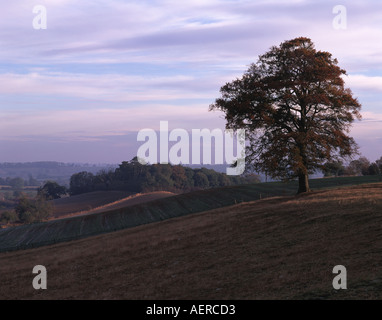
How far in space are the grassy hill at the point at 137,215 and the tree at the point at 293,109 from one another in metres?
13.8

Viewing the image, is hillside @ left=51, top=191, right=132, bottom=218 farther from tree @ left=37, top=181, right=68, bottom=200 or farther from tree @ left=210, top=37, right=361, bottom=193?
tree @ left=210, top=37, right=361, bottom=193

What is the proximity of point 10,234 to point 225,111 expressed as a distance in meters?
38.9

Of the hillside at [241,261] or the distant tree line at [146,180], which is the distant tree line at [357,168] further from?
the distant tree line at [146,180]

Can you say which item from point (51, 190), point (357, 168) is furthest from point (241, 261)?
point (51, 190)

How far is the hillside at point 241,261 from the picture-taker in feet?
46.1

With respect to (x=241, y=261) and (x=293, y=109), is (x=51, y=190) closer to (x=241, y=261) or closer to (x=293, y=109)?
(x=293, y=109)

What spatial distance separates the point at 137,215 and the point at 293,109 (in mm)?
30466

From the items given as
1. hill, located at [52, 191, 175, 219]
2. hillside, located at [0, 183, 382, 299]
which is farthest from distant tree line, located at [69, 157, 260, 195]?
hillside, located at [0, 183, 382, 299]

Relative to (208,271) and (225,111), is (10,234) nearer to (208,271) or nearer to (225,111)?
(225,111)

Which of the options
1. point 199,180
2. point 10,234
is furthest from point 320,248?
point 199,180

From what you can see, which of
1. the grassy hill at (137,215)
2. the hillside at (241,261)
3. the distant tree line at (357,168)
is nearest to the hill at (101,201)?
the grassy hill at (137,215)

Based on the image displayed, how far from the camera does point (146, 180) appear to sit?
178 metres

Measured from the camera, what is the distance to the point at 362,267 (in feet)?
45.7

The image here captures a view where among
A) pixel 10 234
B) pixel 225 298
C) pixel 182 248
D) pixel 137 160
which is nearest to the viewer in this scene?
pixel 225 298
